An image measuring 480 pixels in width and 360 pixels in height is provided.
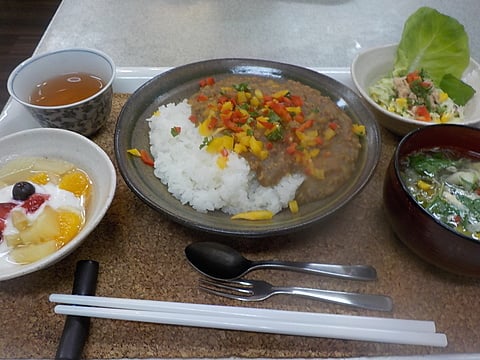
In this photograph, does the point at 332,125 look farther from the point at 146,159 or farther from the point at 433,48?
the point at 433,48

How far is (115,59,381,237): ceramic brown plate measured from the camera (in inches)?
57.7

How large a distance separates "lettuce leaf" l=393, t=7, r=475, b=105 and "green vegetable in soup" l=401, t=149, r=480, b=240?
693 millimetres

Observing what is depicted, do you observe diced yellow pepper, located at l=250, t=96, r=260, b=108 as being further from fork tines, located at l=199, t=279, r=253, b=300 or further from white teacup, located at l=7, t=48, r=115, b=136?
fork tines, located at l=199, t=279, r=253, b=300

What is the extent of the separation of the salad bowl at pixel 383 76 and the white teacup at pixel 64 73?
1.13 meters

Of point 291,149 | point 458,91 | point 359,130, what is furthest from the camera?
point 458,91

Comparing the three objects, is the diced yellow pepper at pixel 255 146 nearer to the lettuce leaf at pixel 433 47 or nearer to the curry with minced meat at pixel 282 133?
the curry with minced meat at pixel 282 133

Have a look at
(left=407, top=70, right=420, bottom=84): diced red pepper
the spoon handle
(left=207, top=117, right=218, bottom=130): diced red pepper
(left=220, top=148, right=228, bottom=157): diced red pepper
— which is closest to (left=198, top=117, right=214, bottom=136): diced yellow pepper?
(left=207, top=117, right=218, bottom=130): diced red pepper

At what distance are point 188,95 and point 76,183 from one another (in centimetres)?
66

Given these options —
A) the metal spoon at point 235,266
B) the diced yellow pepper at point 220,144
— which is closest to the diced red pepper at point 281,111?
the diced yellow pepper at point 220,144

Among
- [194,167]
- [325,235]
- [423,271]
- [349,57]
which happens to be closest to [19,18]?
[349,57]

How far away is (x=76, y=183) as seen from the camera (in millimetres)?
1604

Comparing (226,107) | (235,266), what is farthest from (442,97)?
(235,266)

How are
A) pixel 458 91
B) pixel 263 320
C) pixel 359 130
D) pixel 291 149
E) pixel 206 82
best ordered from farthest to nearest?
1. pixel 458 91
2. pixel 206 82
3. pixel 359 130
4. pixel 291 149
5. pixel 263 320

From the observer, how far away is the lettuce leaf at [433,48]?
7.18ft
